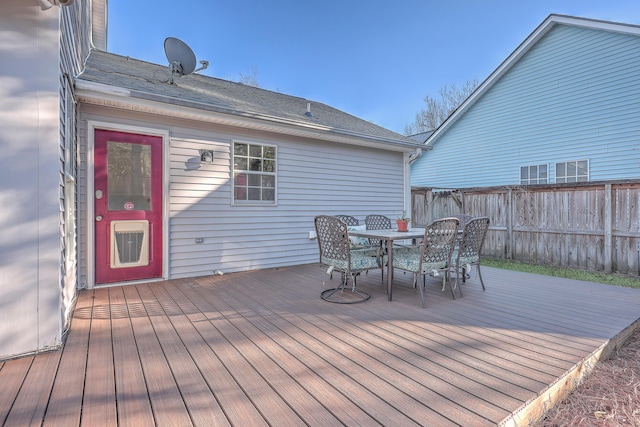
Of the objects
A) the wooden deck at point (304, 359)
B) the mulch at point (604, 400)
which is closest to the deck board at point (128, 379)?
the wooden deck at point (304, 359)

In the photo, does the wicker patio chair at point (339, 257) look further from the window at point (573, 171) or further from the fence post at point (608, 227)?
the window at point (573, 171)

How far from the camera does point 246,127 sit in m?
5.23

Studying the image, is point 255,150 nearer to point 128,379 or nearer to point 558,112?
point 128,379

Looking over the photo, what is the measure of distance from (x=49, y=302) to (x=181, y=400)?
1.41 metres

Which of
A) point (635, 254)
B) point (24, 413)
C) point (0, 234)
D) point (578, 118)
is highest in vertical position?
point (578, 118)

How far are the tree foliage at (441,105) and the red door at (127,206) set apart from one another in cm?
1778

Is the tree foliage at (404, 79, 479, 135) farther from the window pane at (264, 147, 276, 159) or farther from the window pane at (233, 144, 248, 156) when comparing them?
the window pane at (233, 144, 248, 156)

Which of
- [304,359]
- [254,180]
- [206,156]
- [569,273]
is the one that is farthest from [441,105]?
[304,359]

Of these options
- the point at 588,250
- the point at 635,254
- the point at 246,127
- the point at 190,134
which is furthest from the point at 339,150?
the point at 635,254

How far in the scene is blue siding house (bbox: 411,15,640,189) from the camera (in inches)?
296

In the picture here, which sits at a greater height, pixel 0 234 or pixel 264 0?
pixel 264 0

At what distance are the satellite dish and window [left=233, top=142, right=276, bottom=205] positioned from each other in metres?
1.49

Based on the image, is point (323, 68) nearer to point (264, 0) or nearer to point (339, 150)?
point (264, 0)

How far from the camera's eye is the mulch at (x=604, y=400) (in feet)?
5.64
